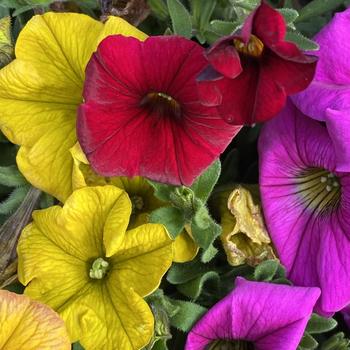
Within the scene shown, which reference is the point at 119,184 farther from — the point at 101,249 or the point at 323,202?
the point at 323,202

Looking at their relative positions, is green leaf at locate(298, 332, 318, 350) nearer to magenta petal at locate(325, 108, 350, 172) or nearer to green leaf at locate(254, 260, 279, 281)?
green leaf at locate(254, 260, 279, 281)

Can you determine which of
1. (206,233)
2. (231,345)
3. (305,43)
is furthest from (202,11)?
(231,345)

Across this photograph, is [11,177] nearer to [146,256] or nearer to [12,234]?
[12,234]

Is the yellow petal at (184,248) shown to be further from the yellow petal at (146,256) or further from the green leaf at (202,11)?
→ the green leaf at (202,11)

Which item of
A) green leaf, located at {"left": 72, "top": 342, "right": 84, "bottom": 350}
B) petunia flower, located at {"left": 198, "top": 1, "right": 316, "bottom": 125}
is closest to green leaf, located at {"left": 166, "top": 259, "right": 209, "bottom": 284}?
green leaf, located at {"left": 72, "top": 342, "right": 84, "bottom": 350}

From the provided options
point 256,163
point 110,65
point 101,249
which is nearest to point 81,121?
point 110,65

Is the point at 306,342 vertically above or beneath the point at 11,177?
beneath
